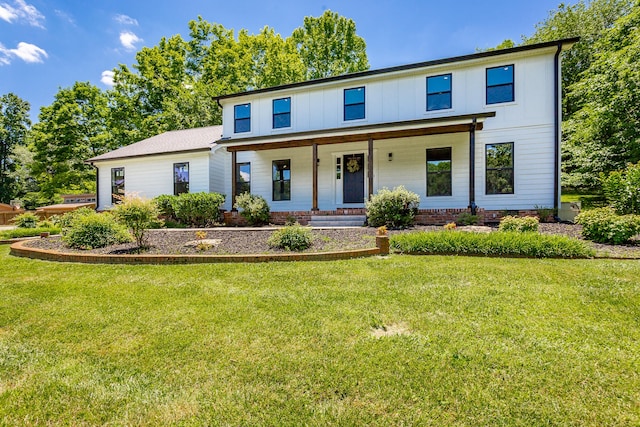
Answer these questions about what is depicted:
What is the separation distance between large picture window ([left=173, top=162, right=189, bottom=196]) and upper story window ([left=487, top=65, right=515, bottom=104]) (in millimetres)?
13429

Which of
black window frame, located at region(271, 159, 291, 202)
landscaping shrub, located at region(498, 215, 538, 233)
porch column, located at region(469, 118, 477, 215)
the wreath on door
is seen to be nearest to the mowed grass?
landscaping shrub, located at region(498, 215, 538, 233)

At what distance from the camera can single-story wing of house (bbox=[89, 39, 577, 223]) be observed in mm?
10516

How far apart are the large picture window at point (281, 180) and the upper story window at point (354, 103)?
345 cm

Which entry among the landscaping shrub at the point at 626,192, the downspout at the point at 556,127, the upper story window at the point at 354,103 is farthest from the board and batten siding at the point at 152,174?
the landscaping shrub at the point at 626,192

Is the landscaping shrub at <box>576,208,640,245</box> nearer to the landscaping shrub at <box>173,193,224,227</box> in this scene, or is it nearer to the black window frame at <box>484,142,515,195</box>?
the black window frame at <box>484,142,515,195</box>

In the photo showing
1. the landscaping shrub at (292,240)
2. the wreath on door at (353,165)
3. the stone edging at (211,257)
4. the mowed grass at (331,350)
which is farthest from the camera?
the wreath on door at (353,165)

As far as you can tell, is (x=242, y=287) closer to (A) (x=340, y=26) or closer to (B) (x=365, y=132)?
(B) (x=365, y=132)

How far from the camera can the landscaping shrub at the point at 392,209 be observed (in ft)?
30.5

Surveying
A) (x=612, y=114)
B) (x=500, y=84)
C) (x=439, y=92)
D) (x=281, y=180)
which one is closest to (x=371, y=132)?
(x=439, y=92)

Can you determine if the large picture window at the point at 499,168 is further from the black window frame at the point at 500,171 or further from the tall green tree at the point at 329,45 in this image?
the tall green tree at the point at 329,45

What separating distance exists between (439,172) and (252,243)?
8.07 meters

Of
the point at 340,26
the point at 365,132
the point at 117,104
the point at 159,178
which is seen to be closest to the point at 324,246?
the point at 365,132

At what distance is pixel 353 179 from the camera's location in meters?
13.1

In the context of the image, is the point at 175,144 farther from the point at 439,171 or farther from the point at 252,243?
the point at 439,171
